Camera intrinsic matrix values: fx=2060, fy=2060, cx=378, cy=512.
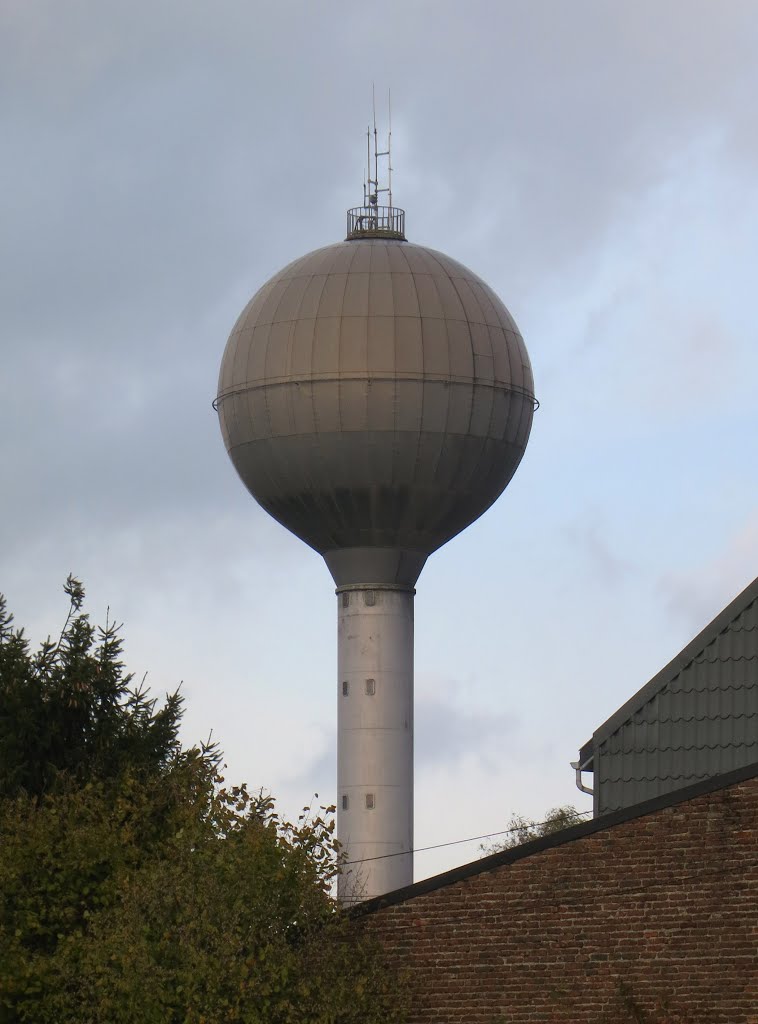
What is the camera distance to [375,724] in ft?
167

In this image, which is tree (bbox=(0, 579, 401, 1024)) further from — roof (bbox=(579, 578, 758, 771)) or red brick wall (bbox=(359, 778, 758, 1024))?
roof (bbox=(579, 578, 758, 771))

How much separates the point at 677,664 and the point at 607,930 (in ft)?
15.7

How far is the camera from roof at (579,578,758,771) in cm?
2839

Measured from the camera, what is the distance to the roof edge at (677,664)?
1117 inches

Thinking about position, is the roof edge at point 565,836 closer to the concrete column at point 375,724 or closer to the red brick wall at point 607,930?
the red brick wall at point 607,930

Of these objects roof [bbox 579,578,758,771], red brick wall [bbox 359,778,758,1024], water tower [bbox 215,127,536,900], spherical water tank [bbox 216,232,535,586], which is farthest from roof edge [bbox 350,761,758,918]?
spherical water tank [bbox 216,232,535,586]

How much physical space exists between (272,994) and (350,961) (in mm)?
1223

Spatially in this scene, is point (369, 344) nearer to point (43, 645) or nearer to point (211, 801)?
point (43, 645)

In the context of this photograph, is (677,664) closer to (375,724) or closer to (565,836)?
(565,836)

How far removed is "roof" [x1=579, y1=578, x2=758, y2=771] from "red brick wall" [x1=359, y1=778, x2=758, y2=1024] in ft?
12.5

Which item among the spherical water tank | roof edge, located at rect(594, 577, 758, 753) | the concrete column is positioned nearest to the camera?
roof edge, located at rect(594, 577, 758, 753)

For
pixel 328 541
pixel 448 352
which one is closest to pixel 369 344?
pixel 448 352

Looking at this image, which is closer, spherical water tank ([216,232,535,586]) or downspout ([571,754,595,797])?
downspout ([571,754,595,797])

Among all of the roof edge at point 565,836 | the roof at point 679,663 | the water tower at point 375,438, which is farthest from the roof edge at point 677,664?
the water tower at point 375,438
